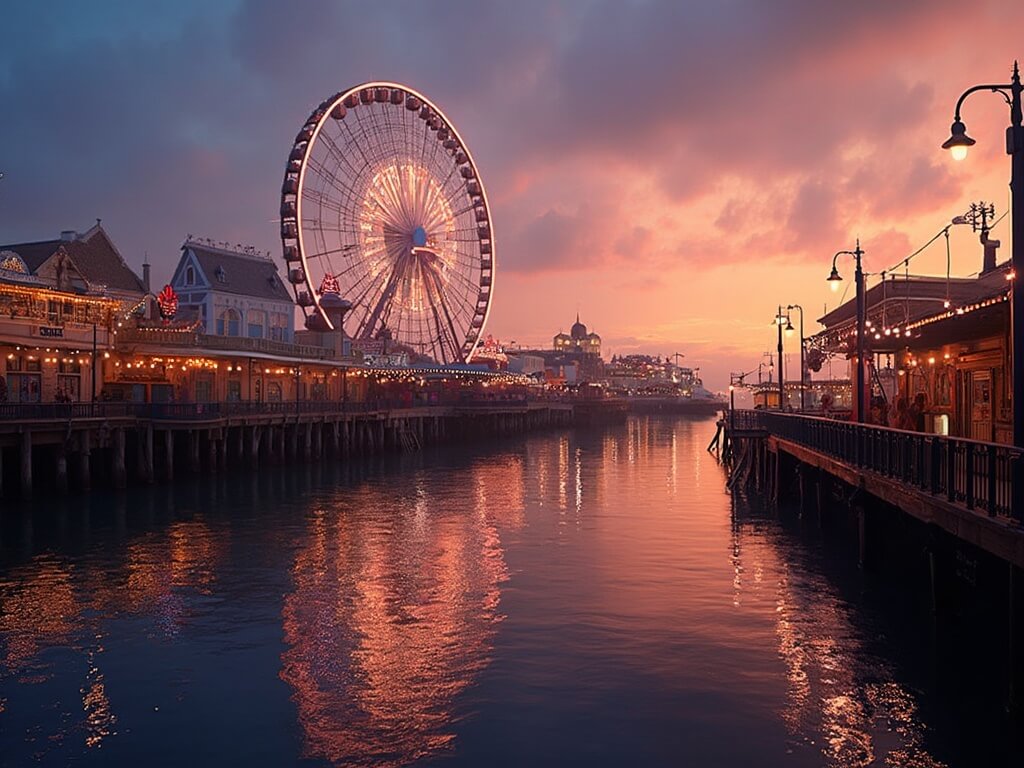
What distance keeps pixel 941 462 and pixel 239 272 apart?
229 ft

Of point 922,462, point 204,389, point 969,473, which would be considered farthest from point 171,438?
point 969,473

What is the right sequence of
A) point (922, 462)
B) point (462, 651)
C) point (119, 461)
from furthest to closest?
point (119, 461) < point (922, 462) < point (462, 651)

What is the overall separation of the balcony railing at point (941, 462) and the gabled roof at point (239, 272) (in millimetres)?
57641

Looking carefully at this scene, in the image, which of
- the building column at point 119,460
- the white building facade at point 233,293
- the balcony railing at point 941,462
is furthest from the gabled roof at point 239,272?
the balcony railing at point 941,462

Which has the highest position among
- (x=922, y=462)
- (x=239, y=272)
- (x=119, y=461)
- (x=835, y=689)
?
(x=239, y=272)

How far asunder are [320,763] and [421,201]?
6433 cm

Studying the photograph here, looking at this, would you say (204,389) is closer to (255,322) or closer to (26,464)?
(255,322)

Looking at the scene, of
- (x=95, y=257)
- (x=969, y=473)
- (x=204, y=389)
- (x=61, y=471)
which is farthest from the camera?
(x=95, y=257)

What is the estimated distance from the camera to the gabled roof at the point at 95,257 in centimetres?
5594

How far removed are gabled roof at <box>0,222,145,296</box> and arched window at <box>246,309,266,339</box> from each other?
13.4 meters

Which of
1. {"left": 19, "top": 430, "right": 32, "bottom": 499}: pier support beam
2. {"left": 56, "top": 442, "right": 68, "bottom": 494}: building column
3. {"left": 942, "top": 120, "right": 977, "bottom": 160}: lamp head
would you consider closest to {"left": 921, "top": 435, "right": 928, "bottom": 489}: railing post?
{"left": 942, "top": 120, "right": 977, "bottom": 160}: lamp head

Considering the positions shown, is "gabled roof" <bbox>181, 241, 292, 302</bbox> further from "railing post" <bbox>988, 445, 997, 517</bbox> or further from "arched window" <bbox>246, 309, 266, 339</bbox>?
"railing post" <bbox>988, 445, 997, 517</bbox>

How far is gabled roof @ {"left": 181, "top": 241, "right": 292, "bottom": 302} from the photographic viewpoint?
72.8 m

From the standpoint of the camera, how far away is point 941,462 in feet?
51.2
